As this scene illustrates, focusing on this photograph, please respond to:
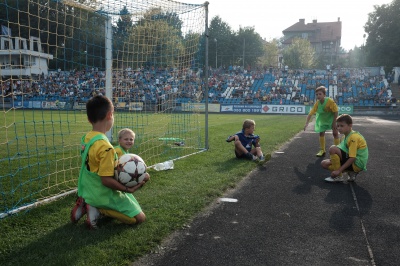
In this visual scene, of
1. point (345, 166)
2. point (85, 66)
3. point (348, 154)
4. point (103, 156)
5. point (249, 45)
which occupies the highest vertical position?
point (249, 45)

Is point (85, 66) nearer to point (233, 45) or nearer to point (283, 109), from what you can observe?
point (283, 109)

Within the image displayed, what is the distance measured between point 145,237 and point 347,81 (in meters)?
41.1

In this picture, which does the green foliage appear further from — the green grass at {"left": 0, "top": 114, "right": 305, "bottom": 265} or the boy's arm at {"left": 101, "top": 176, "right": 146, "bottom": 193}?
the boy's arm at {"left": 101, "top": 176, "right": 146, "bottom": 193}

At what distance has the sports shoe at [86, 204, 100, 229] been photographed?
11.9 feet

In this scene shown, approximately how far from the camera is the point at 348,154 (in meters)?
5.84

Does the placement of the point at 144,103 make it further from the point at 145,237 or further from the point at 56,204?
the point at 145,237

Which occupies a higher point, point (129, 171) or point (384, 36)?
point (384, 36)

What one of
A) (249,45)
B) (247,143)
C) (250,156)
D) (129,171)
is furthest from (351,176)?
(249,45)

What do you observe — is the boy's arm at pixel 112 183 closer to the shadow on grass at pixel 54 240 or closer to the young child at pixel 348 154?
the shadow on grass at pixel 54 240

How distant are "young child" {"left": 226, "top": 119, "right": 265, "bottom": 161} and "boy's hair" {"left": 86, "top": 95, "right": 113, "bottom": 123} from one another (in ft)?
14.5

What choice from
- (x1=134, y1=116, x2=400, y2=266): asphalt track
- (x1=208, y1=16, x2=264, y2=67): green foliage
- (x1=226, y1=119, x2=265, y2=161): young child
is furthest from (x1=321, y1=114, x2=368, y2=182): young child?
(x1=208, y1=16, x2=264, y2=67): green foliage

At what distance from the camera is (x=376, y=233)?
12.1ft

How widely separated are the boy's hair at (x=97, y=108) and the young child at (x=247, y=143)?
4.41 metres

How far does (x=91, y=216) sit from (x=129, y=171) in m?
0.63
